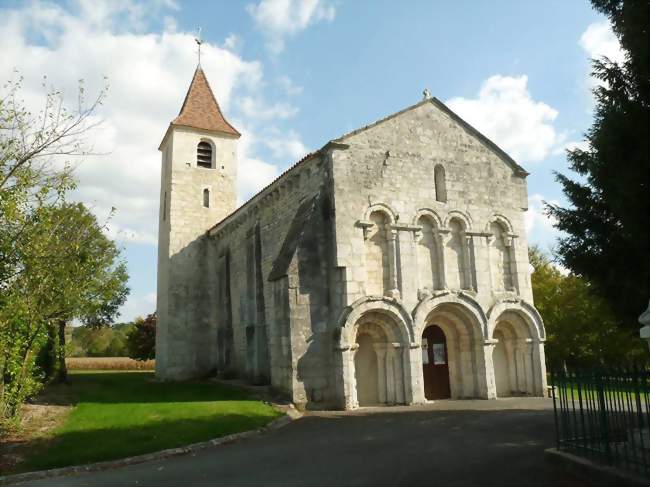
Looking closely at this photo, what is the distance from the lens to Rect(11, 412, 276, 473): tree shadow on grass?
9875 mm

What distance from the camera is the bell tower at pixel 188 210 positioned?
85.4ft

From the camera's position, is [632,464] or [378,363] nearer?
[632,464]

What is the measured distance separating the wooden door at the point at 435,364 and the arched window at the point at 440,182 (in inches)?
179

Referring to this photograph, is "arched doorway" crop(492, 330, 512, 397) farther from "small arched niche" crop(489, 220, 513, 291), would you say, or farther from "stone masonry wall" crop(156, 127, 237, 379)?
"stone masonry wall" crop(156, 127, 237, 379)

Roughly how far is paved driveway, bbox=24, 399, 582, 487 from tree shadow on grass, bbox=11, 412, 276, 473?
67 centimetres

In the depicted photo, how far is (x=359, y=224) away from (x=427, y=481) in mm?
9556

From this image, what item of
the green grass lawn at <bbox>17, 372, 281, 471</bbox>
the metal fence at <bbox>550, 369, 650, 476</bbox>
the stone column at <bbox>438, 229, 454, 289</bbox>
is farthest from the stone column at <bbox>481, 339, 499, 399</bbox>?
the metal fence at <bbox>550, 369, 650, 476</bbox>

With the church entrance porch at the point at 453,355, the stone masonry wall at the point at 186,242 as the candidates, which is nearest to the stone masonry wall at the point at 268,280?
the stone masonry wall at the point at 186,242

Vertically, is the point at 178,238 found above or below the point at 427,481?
above

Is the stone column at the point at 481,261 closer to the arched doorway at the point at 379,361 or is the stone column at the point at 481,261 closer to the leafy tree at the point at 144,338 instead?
the arched doorway at the point at 379,361

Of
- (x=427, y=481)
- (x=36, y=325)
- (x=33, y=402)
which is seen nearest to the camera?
(x=427, y=481)

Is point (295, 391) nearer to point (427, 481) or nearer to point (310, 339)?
point (310, 339)

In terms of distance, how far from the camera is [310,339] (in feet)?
49.9

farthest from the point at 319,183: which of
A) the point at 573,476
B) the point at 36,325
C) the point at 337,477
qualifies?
the point at 573,476
